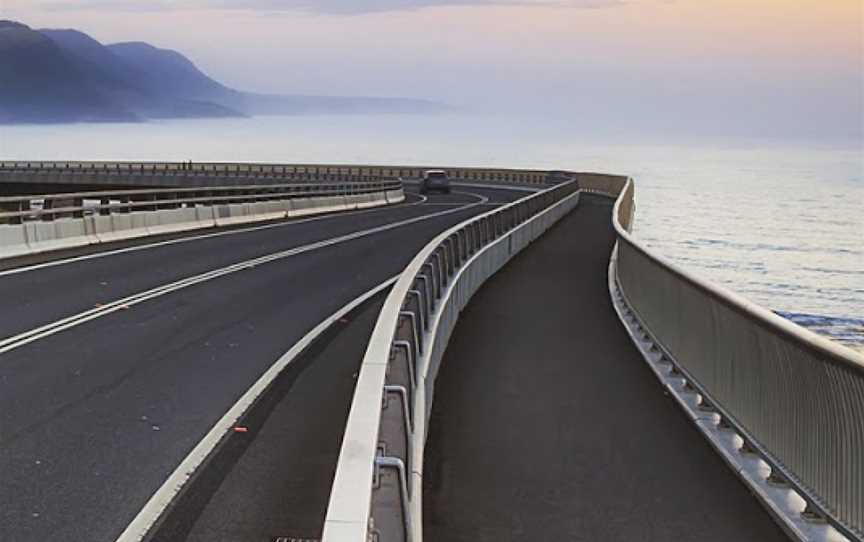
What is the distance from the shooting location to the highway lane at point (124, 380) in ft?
28.2

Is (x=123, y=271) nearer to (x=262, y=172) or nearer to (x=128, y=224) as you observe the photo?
(x=128, y=224)

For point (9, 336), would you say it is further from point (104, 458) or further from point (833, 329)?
point (833, 329)

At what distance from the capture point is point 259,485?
9.13 m

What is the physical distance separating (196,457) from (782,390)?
4341mm

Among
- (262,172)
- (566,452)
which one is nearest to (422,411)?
(566,452)

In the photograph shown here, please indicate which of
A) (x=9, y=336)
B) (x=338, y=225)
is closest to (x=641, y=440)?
(x=9, y=336)

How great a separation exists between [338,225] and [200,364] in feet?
98.8

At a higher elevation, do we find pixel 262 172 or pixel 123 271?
pixel 123 271

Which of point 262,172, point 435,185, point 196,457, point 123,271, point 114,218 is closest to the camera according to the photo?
point 196,457

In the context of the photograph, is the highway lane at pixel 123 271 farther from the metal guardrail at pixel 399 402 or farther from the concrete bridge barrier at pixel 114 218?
the metal guardrail at pixel 399 402

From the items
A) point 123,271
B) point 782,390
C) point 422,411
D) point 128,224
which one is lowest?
point 128,224

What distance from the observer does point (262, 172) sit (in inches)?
4328

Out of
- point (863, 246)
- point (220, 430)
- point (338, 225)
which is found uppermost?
point (220, 430)

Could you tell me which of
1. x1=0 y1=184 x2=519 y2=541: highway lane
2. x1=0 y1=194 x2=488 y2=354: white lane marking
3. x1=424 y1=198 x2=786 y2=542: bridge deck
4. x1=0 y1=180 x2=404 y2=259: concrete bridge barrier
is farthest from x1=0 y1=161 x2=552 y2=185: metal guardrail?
x1=424 y1=198 x2=786 y2=542: bridge deck
